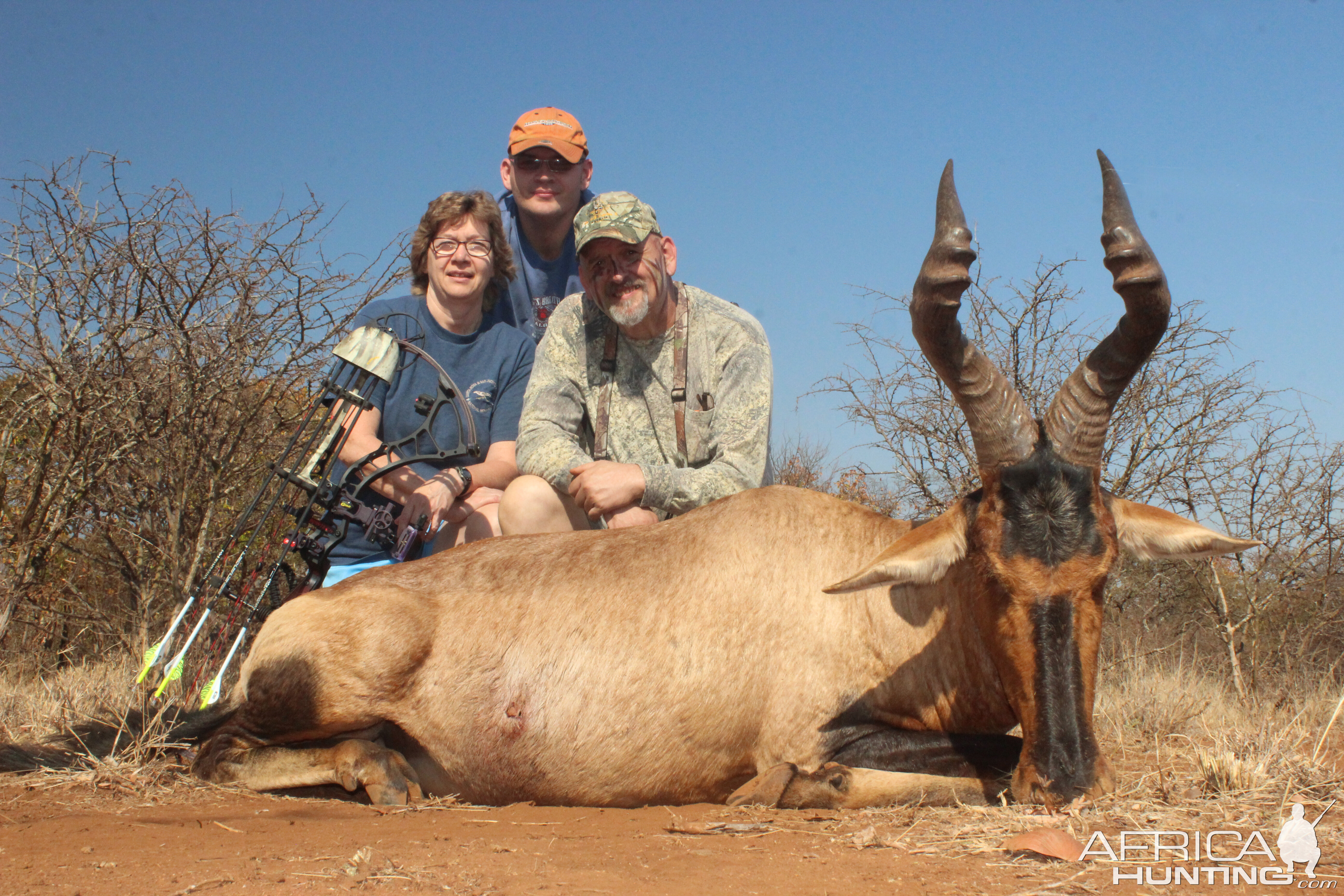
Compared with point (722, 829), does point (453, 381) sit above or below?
above

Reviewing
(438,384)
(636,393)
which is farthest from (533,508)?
(438,384)

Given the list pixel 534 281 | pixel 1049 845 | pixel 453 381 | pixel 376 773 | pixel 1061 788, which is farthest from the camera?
pixel 534 281

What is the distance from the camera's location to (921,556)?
430 cm

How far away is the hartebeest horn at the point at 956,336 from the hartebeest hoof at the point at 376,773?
2.87 metres

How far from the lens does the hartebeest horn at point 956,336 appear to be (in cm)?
443

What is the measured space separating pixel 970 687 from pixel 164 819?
336cm

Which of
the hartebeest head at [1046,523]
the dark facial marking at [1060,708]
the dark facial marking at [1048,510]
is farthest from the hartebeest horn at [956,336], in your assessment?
the dark facial marking at [1060,708]

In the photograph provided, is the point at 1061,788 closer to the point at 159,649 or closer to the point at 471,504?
the point at 471,504

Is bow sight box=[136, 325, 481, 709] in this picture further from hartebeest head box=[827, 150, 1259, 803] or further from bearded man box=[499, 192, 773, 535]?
hartebeest head box=[827, 150, 1259, 803]

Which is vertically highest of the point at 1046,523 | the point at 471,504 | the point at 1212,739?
the point at 471,504

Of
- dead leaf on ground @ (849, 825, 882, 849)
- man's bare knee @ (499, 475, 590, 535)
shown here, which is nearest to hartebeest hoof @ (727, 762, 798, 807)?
dead leaf on ground @ (849, 825, 882, 849)

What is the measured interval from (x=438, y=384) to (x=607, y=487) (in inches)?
75.9

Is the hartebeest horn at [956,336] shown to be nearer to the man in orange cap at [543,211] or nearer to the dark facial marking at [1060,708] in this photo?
the dark facial marking at [1060,708]

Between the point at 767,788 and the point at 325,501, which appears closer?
the point at 767,788
